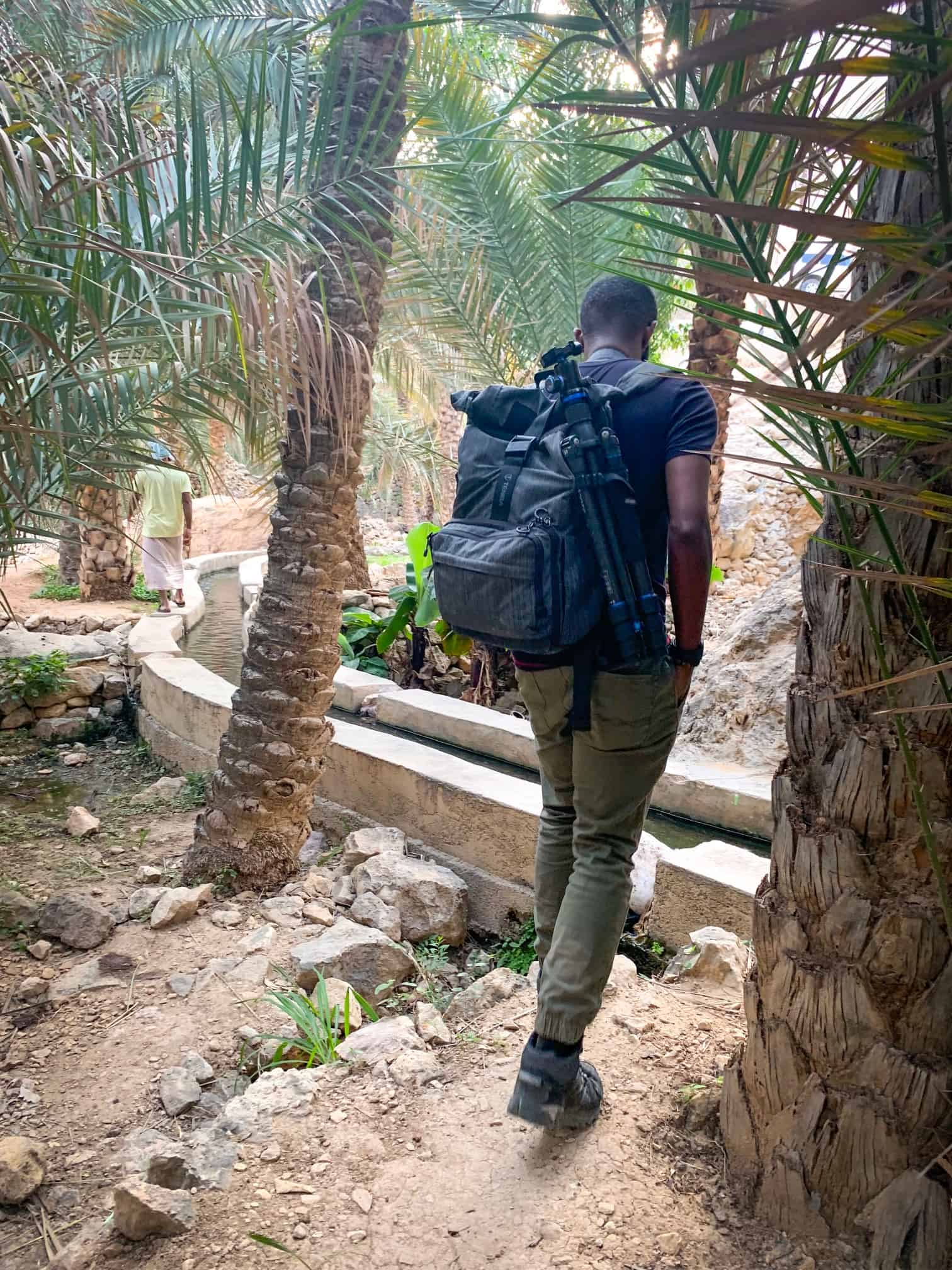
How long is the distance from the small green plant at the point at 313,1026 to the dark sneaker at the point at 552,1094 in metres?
0.80

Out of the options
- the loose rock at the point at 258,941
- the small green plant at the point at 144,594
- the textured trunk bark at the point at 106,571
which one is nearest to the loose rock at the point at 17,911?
the loose rock at the point at 258,941

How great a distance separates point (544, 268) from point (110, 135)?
151 inches

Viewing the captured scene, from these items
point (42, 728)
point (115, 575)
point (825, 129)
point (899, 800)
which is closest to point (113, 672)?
point (42, 728)

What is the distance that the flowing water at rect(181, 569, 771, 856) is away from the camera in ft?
14.9

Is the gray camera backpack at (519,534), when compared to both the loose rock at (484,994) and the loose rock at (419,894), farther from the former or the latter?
the loose rock at (419,894)

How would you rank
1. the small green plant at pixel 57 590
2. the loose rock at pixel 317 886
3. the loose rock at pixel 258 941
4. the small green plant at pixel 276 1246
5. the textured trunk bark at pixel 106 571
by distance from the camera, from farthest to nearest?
1. the small green plant at pixel 57 590
2. the textured trunk bark at pixel 106 571
3. the loose rock at pixel 317 886
4. the loose rock at pixel 258 941
5. the small green plant at pixel 276 1246

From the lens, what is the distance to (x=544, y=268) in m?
6.32

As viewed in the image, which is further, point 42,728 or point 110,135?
point 42,728

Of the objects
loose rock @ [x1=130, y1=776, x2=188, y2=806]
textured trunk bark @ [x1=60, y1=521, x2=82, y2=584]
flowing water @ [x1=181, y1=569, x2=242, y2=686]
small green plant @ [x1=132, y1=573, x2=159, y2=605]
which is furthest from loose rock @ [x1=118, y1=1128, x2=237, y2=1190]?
textured trunk bark @ [x1=60, y1=521, x2=82, y2=584]

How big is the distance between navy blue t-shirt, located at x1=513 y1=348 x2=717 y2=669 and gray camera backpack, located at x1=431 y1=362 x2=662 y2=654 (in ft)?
0.13

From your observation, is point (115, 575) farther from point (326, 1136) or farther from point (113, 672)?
point (326, 1136)

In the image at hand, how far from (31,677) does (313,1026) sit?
4534mm

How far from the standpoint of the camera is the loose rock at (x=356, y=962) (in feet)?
10.1

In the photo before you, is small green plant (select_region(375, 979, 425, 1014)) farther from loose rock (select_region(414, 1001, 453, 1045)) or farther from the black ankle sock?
the black ankle sock
